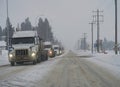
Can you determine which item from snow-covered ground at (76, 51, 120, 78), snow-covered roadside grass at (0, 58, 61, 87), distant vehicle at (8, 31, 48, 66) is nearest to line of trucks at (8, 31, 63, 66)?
distant vehicle at (8, 31, 48, 66)

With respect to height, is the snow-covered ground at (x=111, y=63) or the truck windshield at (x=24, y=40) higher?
the truck windshield at (x=24, y=40)

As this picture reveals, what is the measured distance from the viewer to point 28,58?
35531 millimetres

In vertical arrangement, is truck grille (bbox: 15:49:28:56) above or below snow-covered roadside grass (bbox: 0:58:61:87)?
above

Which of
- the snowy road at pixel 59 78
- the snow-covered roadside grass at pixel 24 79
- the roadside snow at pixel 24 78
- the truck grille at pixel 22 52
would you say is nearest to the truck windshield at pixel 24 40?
the truck grille at pixel 22 52

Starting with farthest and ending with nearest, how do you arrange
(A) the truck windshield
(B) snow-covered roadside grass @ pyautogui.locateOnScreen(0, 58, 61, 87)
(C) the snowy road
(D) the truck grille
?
(A) the truck windshield
(D) the truck grille
(B) snow-covered roadside grass @ pyautogui.locateOnScreen(0, 58, 61, 87)
(C) the snowy road


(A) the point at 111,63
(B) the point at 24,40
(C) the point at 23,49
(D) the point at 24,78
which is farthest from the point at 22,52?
(D) the point at 24,78

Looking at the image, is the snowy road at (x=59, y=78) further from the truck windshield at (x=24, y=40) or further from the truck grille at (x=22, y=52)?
the truck windshield at (x=24, y=40)

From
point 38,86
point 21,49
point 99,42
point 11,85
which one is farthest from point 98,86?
point 99,42

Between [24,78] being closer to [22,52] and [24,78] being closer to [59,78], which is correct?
[59,78]

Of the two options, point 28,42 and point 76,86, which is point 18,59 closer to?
point 28,42

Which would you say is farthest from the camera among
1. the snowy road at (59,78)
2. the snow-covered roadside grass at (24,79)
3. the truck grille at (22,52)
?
the truck grille at (22,52)

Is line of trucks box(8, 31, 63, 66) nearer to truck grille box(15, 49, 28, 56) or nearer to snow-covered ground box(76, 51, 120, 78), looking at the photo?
truck grille box(15, 49, 28, 56)

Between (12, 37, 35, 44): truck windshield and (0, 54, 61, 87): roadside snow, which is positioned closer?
(0, 54, 61, 87): roadside snow

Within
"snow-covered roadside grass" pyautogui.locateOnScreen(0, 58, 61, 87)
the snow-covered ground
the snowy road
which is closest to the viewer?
the snowy road
